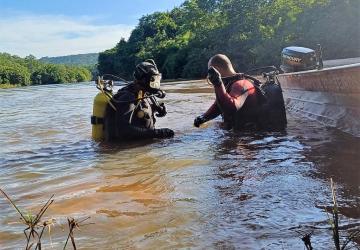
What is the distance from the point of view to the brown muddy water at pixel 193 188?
226 cm

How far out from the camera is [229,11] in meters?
46.0

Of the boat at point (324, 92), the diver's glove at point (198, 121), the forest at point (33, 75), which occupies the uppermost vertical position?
the forest at point (33, 75)

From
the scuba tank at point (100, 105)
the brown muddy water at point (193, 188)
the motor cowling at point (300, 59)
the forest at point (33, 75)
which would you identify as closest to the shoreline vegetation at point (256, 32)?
the motor cowling at point (300, 59)

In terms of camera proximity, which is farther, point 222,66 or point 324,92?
point 324,92

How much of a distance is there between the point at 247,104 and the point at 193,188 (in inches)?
109

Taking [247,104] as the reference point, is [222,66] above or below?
above

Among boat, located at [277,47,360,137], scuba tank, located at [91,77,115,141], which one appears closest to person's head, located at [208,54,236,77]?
boat, located at [277,47,360,137]

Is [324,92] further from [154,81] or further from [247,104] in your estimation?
[154,81]

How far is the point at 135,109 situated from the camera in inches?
229

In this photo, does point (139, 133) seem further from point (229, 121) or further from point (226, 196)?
point (226, 196)

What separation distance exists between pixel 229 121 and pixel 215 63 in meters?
0.81

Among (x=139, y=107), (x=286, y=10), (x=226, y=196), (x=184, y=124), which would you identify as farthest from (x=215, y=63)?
(x=286, y=10)

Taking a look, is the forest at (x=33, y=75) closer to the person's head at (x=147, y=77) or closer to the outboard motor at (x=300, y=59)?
the outboard motor at (x=300, y=59)

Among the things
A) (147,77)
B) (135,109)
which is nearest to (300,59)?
(147,77)
